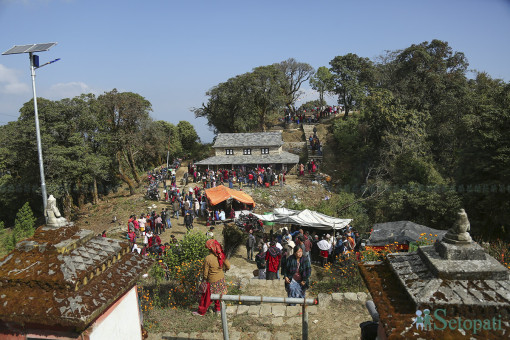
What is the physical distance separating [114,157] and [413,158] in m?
27.0

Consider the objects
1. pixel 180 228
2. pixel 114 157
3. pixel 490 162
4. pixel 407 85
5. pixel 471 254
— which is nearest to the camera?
pixel 471 254

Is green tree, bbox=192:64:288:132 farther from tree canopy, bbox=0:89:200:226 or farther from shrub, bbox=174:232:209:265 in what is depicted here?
shrub, bbox=174:232:209:265

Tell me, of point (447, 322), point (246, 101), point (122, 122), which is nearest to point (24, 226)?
point (122, 122)

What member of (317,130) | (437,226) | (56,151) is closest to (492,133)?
(437,226)

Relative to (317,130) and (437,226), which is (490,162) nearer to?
(437,226)

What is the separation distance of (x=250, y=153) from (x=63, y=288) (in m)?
33.9

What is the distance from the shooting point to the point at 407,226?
49.6ft

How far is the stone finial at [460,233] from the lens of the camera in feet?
12.5

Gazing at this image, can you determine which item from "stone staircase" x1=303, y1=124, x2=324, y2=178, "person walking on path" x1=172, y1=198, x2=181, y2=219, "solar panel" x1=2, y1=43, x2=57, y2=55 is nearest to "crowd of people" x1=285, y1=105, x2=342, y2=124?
"stone staircase" x1=303, y1=124, x2=324, y2=178

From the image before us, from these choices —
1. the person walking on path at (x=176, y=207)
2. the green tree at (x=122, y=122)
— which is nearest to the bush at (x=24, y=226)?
the person walking on path at (x=176, y=207)

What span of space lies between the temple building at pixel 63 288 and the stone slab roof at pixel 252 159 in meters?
30.6

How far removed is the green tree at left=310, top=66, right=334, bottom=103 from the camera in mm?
45812

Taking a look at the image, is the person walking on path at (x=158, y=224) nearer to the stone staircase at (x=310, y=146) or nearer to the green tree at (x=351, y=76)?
the stone staircase at (x=310, y=146)

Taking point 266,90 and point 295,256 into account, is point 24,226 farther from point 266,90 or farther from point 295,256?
point 266,90
